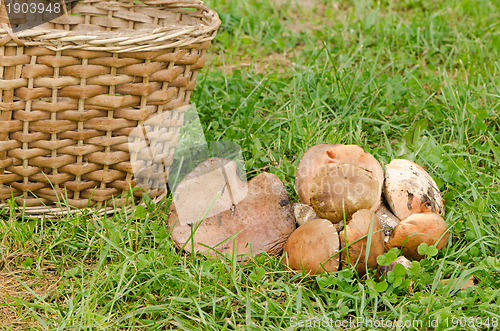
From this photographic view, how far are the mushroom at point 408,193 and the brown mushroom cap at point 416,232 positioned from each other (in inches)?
1.9

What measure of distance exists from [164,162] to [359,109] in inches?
48.2

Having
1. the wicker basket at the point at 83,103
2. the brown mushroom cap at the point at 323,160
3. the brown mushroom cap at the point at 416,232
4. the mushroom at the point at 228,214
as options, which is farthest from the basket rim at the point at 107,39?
the brown mushroom cap at the point at 416,232

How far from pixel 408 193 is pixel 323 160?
0.35 m

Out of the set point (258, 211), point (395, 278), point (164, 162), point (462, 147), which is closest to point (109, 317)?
point (258, 211)

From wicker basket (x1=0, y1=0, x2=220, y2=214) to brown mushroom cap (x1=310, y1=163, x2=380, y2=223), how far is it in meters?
0.75

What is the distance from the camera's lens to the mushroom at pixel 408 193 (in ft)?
6.06

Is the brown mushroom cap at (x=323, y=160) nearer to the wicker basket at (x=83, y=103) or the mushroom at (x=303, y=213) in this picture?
the mushroom at (x=303, y=213)

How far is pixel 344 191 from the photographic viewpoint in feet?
5.91

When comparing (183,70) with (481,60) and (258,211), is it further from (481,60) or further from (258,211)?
(481,60)

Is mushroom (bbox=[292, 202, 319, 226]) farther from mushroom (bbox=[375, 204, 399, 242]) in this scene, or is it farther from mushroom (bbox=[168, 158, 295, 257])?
mushroom (bbox=[375, 204, 399, 242])

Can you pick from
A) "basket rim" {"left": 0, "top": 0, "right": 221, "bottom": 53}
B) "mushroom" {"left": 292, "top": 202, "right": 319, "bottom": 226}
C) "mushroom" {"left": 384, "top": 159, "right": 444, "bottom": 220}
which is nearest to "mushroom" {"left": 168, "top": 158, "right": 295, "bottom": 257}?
"mushroom" {"left": 292, "top": 202, "right": 319, "bottom": 226}

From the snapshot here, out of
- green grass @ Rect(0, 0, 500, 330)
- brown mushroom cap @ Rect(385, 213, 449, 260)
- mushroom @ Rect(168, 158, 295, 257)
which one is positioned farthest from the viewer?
mushroom @ Rect(168, 158, 295, 257)

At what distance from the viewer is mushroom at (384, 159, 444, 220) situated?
1.85 metres

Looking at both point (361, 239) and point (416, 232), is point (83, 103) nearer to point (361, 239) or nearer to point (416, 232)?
point (361, 239)
